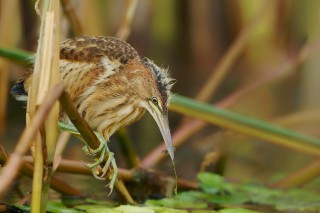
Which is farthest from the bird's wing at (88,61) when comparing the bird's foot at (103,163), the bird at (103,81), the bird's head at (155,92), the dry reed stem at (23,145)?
the dry reed stem at (23,145)

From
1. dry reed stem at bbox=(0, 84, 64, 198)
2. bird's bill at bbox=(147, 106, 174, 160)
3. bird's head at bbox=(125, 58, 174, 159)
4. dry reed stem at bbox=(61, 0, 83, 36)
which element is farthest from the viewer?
dry reed stem at bbox=(61, 0, 83, 36)

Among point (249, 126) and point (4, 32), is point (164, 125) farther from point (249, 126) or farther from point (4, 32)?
point (4, 32)

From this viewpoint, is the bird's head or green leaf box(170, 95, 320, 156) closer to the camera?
the bird's head

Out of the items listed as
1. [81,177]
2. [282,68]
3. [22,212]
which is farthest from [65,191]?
[282,68]

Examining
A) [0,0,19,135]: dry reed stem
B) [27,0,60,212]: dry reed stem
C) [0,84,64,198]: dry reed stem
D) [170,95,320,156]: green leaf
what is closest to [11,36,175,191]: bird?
[170,95,320,156]: green leaf

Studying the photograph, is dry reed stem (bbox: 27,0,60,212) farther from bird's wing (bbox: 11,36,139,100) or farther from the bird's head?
bird's wing (bbox: 11,36,139,100)

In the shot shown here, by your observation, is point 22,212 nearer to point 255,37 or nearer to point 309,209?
point 309,209

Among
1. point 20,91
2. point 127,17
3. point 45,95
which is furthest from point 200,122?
point 45,95

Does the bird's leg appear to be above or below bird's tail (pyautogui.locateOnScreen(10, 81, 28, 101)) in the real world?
below
